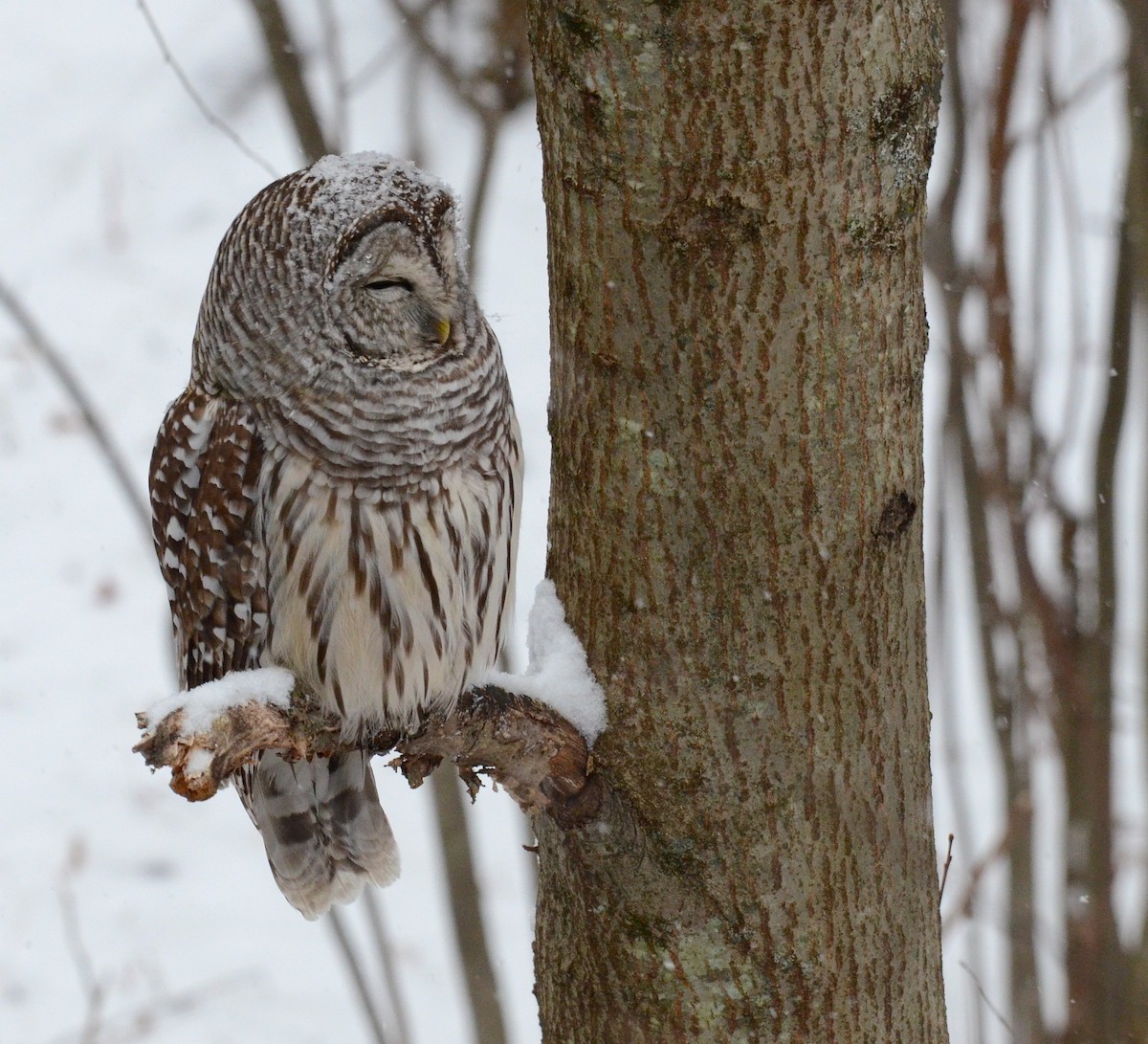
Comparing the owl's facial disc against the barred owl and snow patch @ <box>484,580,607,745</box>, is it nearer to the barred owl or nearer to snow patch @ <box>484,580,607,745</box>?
the barred owl

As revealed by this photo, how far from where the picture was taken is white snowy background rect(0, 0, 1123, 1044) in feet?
18.4

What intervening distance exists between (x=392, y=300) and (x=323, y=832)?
1.08m

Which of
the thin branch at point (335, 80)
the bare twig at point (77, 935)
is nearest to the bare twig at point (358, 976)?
the bare twig at point (77, 935)

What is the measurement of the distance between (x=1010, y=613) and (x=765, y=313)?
200 cm

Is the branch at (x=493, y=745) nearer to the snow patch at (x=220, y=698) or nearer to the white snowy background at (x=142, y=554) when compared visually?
the snow patch at (x=220, y=698)

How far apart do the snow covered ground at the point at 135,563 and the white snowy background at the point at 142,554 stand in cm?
1

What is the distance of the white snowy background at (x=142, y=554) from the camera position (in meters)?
5.61

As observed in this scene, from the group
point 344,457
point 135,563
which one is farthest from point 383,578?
point 135,563

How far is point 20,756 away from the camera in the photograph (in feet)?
21.3

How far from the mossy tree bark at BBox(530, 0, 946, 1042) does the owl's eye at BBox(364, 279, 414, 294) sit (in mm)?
635

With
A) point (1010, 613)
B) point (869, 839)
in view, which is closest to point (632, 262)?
point (869, 839)

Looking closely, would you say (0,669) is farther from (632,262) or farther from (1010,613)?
(632,262)

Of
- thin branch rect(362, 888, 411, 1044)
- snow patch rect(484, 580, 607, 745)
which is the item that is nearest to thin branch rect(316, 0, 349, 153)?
snow patch rect(484, 580, 607, 745)

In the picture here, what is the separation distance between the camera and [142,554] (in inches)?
295
